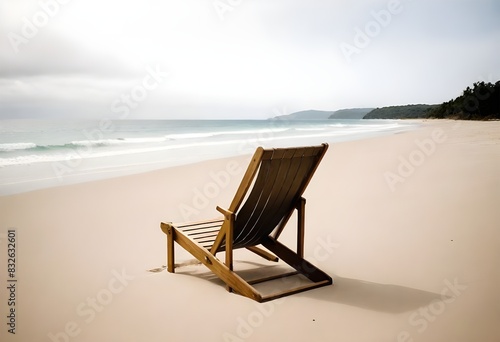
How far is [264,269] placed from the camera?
3.80 metres

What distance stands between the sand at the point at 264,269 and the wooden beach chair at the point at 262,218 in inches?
6.2

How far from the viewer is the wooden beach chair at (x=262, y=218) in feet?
9.82

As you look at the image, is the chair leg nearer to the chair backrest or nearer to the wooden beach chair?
the wooden beach chair

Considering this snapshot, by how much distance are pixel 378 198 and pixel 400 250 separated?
228cm

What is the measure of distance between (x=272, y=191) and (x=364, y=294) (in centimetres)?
105

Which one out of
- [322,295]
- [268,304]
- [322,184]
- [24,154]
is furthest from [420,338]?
[24,154]

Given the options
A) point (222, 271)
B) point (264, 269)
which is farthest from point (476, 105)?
point (222, 271)

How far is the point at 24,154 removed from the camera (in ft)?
47.0

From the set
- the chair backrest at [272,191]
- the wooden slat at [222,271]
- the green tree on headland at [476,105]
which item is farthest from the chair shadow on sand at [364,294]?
the green tree on headland at [476,105]

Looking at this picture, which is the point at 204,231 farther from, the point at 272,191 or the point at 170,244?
the point at 272,191

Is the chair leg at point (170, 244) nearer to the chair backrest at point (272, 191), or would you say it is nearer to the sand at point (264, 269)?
the sand at point (264, 269)

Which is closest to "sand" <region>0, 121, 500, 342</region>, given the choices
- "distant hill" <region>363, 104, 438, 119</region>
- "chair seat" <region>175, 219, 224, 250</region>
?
"chair seat" <region>175, 219, 224, 250</region>

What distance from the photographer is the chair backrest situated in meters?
2.99

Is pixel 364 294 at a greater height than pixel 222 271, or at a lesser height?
lesser
